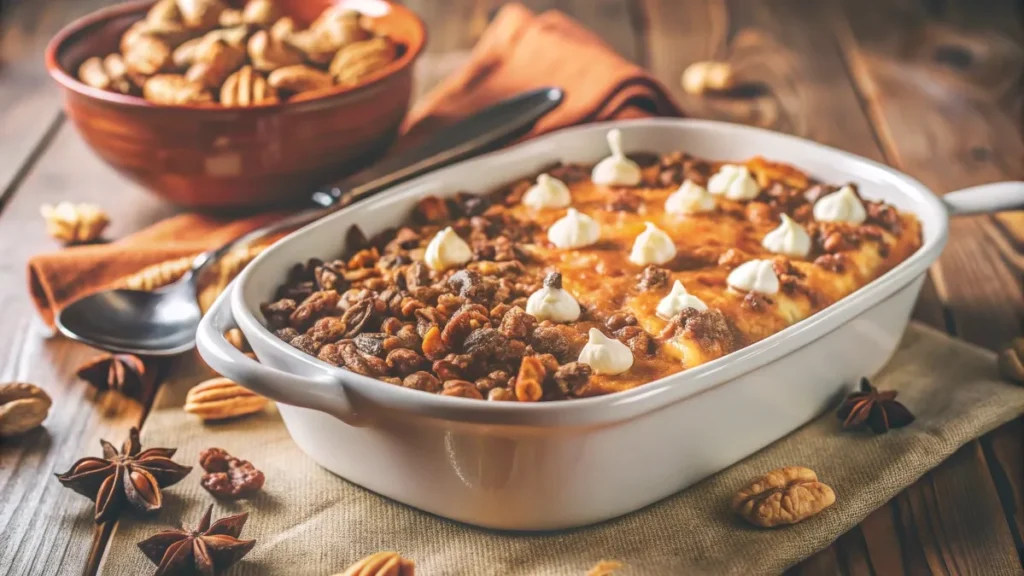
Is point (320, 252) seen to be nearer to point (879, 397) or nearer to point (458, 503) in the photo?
point (458, 503)

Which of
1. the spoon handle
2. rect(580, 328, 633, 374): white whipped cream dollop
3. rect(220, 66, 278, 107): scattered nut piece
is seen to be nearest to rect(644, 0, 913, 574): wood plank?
the spoon handle

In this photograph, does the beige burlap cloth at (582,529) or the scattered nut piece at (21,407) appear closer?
the beige burlap cloth at (582,529)

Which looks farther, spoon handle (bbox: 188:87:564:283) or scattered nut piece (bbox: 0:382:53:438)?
spoon handle (bbox: 188:87:564:283)

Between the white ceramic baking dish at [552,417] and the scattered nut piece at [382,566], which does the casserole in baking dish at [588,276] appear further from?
the scattered nut piece at [382,566]

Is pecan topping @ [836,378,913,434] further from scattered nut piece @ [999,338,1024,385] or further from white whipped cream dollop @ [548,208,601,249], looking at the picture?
white whipped cream dollop @ [548,208,601,249]

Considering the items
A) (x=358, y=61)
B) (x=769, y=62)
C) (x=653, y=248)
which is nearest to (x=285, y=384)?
(x=653, y=248)

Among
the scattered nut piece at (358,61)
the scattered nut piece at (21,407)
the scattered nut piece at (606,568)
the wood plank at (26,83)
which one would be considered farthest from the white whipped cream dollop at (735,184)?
the wood plank at (26,83)

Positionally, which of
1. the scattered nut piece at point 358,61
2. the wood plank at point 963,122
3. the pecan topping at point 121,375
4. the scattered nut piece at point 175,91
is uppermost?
the scattered nut piece at point 358,61

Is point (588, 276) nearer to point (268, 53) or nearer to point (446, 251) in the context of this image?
point (446, 251)
